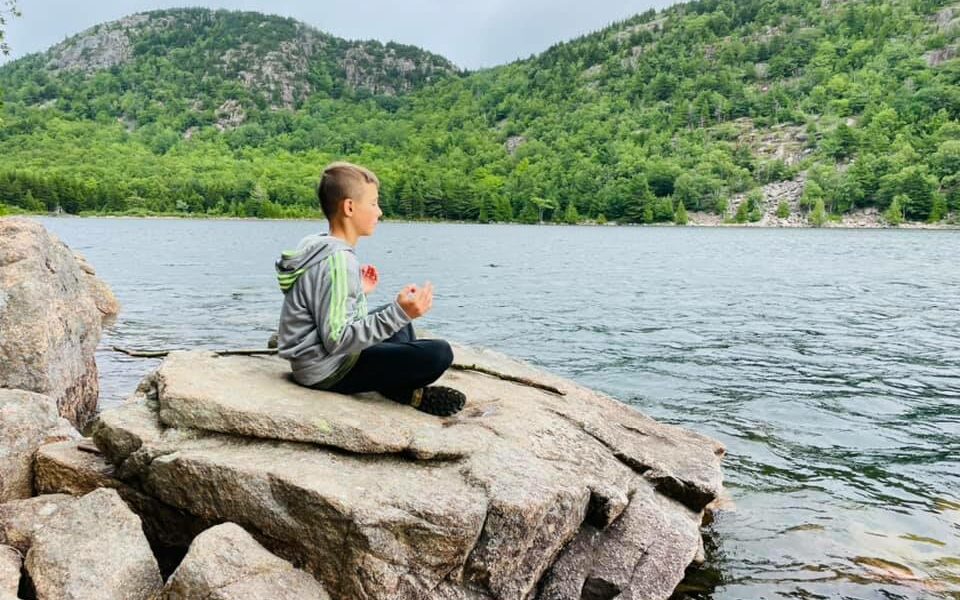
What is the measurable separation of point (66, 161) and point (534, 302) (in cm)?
19702

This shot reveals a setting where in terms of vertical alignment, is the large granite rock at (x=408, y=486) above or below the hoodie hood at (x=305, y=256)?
below

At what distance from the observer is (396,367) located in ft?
20.3

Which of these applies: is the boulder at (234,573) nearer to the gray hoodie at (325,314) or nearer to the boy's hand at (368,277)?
the gray hoodie at (325,314)

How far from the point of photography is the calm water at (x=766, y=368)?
7.62 m

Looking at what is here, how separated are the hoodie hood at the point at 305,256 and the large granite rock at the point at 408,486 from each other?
103 centimetres

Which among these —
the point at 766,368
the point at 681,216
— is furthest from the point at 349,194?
the point at 681,216

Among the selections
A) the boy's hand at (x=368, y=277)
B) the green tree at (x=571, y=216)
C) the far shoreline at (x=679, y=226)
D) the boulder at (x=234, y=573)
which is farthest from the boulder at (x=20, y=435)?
the green tree at (x=571, y=216)

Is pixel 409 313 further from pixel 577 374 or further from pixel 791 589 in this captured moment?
pixel 577 374

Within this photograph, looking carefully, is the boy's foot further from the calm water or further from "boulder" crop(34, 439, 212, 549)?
the calm water

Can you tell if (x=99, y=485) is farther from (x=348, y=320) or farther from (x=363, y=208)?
(x=363, y=208)

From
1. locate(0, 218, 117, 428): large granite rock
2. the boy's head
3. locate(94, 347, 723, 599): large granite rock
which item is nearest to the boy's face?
the boy's head

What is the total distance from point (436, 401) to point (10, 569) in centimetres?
341

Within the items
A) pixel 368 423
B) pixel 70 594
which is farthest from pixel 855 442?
pixel 70 594

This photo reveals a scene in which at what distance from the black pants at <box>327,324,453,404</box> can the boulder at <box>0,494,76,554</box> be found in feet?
7.62
